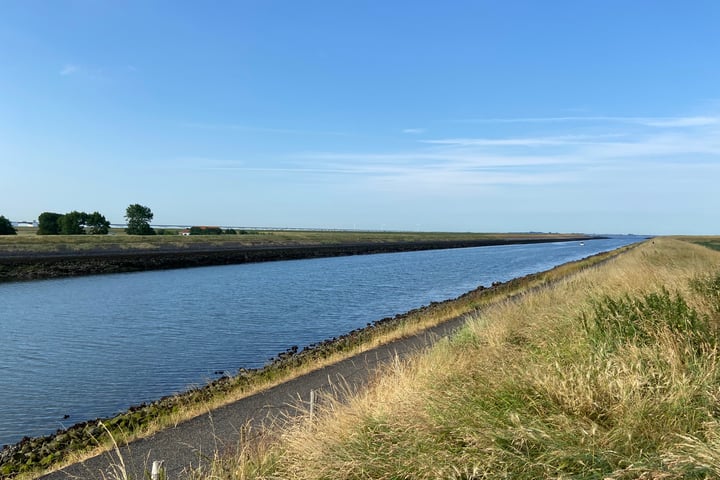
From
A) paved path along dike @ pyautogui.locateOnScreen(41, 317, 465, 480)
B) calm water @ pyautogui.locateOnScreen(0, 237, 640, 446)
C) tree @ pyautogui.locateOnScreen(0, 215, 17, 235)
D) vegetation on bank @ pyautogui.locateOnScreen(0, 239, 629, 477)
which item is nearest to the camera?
paved path along dike @ pyautogui.locateOnScreen(41, 317, 465, 480)

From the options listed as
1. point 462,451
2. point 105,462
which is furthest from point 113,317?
point 462,451

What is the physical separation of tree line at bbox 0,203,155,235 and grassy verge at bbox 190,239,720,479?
106m

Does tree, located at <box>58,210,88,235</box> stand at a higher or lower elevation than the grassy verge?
higher

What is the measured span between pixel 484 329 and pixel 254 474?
613 cm

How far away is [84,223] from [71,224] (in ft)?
16.7

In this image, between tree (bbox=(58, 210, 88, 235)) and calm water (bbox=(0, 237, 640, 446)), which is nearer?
calm water (bbox=(0, 237, 640, 446))

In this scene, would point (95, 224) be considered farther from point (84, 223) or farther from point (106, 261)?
point (106, 261)

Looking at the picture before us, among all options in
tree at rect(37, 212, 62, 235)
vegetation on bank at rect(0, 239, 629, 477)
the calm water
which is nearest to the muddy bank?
the calm water

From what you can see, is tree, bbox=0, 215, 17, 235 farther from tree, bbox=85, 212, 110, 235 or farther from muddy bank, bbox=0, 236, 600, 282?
muddy bank, bbox=0, 236, 600, 282

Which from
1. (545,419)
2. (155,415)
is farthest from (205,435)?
(545,419)

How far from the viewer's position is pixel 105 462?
708 cm

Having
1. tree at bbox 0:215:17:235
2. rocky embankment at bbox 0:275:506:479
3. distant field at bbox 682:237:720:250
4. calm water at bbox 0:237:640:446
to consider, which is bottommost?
calm water at bbox 0:237:640:446

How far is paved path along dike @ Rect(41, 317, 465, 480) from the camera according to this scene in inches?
263

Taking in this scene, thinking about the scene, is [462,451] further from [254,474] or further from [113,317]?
[113,317]
